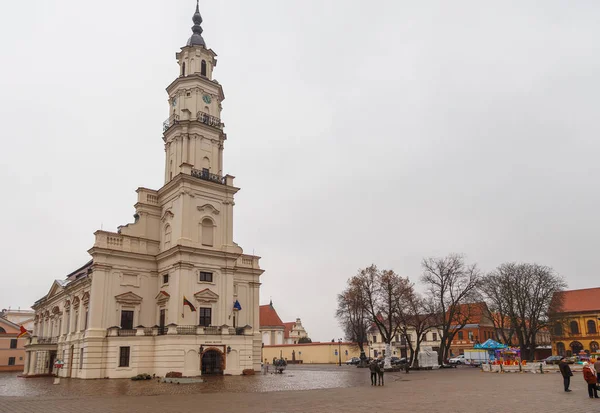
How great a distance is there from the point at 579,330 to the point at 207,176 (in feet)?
210

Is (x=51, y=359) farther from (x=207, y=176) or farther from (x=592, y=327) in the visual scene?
(x=592, y=327)

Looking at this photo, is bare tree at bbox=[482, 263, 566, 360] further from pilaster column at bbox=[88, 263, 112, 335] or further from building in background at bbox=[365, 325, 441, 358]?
pilaster column at bbox=[88, 263, 112, 335]

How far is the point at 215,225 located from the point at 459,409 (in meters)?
31.2

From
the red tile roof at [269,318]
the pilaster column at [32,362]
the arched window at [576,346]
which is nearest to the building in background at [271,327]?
the red tile roof at [269,318]

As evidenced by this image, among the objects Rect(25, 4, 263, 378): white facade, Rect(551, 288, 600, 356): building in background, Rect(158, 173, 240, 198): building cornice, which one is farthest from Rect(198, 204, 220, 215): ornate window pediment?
Rect(551, 288, 600, 356): building in background

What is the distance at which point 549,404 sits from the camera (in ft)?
49.8

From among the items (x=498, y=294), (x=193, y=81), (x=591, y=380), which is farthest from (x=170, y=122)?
(x=498, y=294)

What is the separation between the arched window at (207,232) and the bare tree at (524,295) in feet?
111

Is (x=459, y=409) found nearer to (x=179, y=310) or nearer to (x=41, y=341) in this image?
(x=179, y=310)

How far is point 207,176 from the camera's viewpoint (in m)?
43.4

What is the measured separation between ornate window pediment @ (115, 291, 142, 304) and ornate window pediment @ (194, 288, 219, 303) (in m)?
5.64

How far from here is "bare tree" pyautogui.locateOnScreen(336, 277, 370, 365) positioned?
53.4 m

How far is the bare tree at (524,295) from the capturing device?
189ft

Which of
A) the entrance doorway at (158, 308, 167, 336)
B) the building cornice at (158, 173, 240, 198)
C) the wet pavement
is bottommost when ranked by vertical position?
the wet pavement
